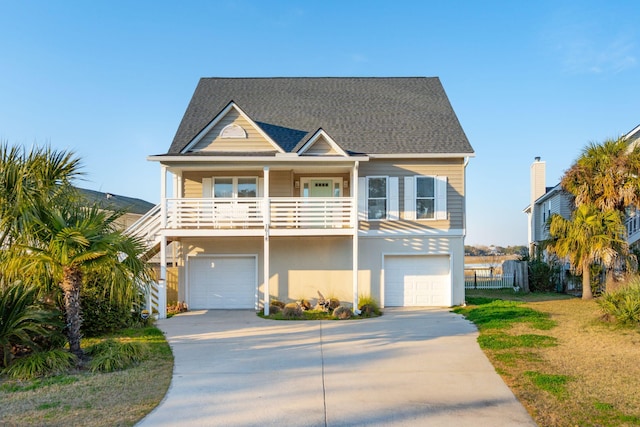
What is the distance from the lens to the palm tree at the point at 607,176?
16969 mm

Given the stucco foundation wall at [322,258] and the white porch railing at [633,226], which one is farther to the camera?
the white porch railing at [633,226]

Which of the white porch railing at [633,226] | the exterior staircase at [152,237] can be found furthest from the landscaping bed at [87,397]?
the white porch railing at [633,226]

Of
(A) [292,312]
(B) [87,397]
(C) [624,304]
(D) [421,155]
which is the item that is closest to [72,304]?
(B) [87,397]

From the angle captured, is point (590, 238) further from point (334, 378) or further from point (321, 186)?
point (334, 378)

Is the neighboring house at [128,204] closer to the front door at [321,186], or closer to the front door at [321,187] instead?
the front door at [321,186]

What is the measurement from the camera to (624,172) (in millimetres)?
17125

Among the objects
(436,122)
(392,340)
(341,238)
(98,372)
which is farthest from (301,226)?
(98,372)

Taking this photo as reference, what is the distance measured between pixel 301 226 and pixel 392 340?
5.83m

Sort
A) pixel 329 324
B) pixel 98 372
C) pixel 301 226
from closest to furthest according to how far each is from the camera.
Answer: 1. pixel 98 372
2. pixel 329 324
3. pixel 301 226

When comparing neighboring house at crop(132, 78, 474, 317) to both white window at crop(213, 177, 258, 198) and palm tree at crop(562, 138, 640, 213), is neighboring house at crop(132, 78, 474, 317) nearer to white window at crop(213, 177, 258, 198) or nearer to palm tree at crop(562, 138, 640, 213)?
white window at crop(213, 177, 258, 198)

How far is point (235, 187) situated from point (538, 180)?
2369 centimetres

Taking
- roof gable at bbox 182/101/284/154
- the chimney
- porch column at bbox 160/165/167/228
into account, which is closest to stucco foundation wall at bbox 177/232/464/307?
porch column at bbox 160/165/167/228

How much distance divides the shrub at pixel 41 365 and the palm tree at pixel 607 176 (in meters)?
17.4

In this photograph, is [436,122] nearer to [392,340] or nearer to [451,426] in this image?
[392,340]
